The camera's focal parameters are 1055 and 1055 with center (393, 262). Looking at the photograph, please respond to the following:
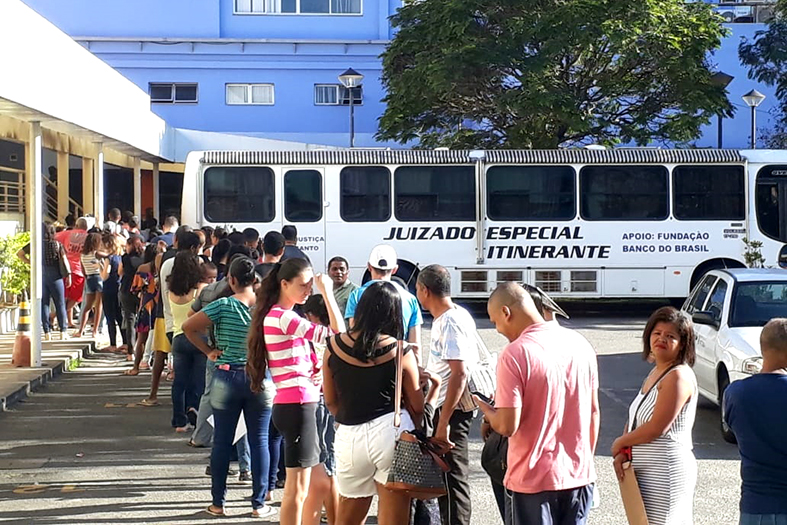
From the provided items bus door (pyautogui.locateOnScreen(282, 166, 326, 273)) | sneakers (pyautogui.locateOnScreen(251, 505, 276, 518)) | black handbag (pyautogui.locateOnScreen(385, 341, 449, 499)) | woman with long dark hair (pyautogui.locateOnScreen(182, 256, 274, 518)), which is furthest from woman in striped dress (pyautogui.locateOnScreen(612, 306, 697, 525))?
bus door (pyautogui.locateOnScreen(282, 166, 326, 273))

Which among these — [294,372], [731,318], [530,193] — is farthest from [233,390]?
[530,193]

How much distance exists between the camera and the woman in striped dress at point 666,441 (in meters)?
4.84

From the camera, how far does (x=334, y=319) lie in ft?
19.1

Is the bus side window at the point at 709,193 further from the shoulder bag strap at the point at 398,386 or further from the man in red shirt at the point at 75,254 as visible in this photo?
the shoulder bag strap at the point at 398,386

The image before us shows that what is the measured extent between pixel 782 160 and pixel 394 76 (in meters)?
11.0

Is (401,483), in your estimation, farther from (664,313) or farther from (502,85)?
(502,85)

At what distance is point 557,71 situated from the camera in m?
26.2

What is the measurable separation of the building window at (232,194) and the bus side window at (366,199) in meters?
1.41

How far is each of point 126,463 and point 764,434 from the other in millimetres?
5813

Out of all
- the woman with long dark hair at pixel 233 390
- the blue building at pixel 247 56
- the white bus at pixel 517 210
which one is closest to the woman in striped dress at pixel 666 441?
the woman with long dark hair at pixel 233 390

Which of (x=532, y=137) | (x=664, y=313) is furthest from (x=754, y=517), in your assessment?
(x=532, y=137)

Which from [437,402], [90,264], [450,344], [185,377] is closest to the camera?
[450,344]

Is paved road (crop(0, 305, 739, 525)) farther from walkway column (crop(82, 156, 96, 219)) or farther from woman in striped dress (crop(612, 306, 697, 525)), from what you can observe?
walkway column (crop(82, 156, 96, 219))

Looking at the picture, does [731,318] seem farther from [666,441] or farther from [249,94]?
[249,94]
